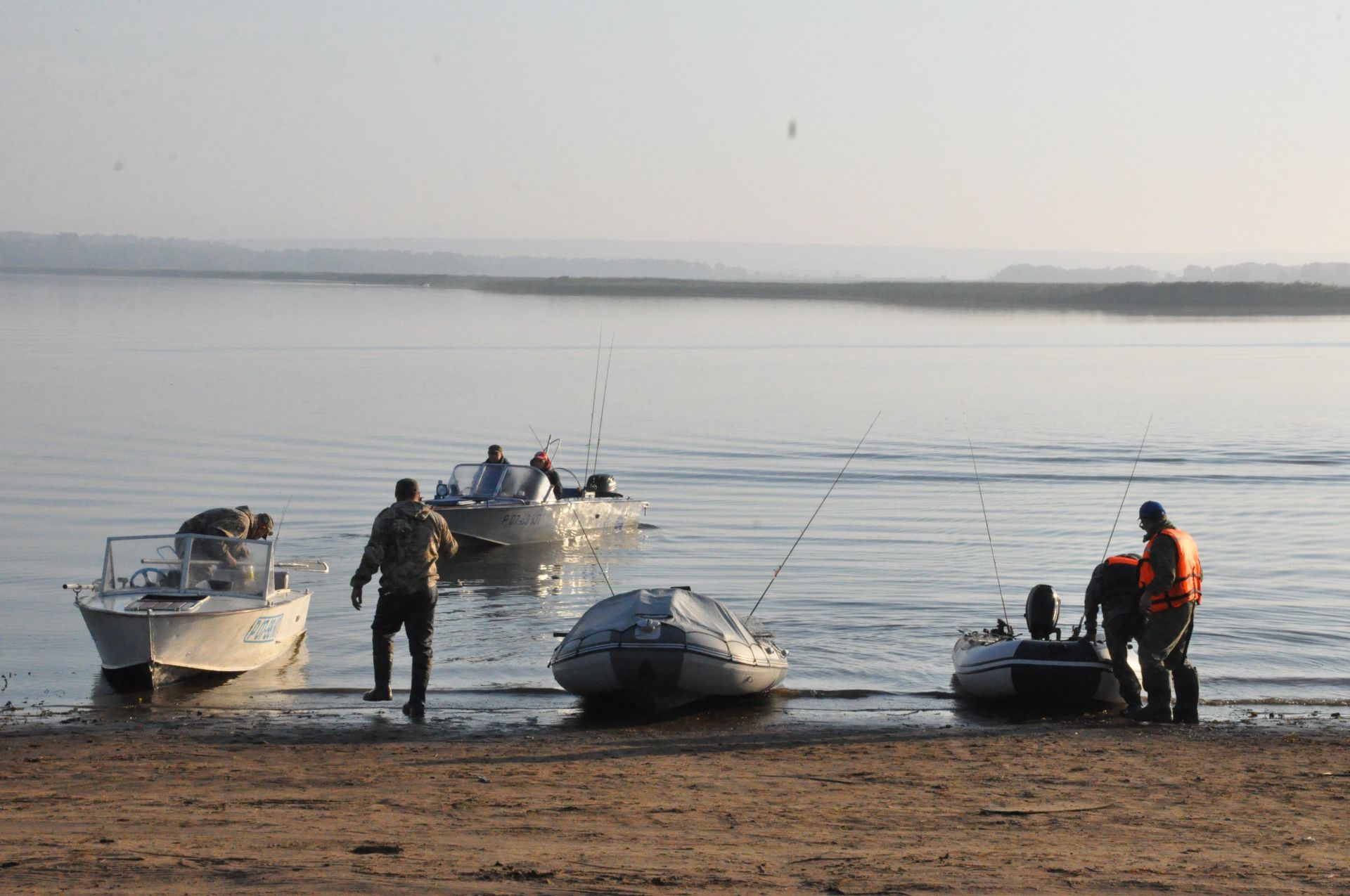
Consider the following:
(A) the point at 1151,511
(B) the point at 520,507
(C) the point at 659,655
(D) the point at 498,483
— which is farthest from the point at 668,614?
(D) the point at 498,483

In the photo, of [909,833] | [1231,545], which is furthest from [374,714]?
[1231,545]

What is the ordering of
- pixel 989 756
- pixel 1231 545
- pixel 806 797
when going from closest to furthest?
pixel 806 797 < pixel 989 756 < pixel 1231 545

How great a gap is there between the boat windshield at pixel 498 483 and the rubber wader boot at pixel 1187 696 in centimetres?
1221

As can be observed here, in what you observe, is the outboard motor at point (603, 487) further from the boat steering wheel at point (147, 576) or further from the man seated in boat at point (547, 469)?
the boat steering wheel at point (147, 576)

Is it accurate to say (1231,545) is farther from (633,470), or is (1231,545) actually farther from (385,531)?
(385,531)

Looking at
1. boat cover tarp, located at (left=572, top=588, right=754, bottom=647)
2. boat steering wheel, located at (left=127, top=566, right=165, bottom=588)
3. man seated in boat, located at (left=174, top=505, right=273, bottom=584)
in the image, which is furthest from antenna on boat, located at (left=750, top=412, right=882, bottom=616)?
boat steering wheel, located at (left=127, top=566, right=165, bottom=588)

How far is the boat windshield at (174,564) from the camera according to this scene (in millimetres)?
13062

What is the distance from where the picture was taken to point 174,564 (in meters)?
13.1

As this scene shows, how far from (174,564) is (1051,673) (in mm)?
7844

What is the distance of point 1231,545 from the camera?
22828 millimetres

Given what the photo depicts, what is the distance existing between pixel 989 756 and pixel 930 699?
2634 millimetres

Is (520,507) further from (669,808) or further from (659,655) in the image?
(669,808)

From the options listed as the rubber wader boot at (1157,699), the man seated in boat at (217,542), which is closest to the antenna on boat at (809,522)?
the rubber wader boot at (1157,699)

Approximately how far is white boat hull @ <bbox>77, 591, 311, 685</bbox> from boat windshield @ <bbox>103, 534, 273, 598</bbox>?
0.89 ft
